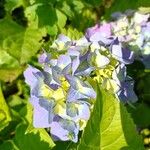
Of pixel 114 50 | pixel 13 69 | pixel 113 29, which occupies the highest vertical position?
pixel 114 50

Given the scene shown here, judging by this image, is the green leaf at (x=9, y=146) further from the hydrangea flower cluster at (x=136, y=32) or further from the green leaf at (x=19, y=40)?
the hydrangea flower cluster at (x=136, y=32)

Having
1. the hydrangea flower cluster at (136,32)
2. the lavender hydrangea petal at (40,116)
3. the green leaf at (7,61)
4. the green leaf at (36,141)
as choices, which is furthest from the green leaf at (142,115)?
→ the lavender hydrangea petal at (40,116)

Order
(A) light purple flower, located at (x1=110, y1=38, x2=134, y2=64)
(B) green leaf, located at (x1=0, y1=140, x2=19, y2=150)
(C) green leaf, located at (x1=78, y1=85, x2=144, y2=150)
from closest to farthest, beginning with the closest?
(C) green leaf, located at (x1=78, y1=85, x2=144, y2=150)
(A) light purple flower, located at (x1=110, y1=38, x2=134, y2=64)
(B) green leaf, located at (x1=0, y1=140, x2=19, y2=150)

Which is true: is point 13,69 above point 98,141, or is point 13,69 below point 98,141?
below

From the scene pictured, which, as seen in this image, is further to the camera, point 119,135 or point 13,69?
point 13,69

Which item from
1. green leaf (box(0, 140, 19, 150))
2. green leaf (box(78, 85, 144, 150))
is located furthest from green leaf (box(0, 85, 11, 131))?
green leaf (box(78, 85, 144, 150))

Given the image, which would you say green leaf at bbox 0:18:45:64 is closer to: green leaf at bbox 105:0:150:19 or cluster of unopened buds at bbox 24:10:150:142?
green leaf at bbox 105:0:150:19

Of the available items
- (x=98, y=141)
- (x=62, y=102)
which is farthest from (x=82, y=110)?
(x=98, y=141)

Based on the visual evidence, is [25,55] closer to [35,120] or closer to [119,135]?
[35,120]
